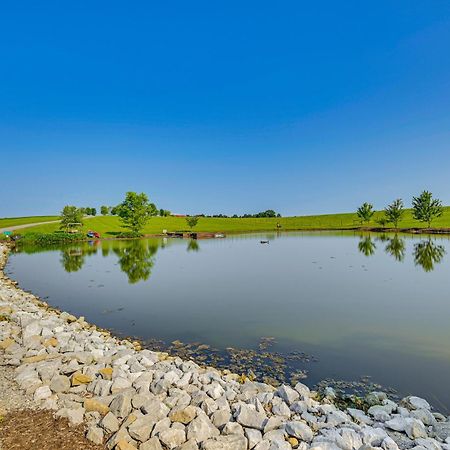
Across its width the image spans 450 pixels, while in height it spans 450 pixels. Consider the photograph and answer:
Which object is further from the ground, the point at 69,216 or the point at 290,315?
the point at 69,216

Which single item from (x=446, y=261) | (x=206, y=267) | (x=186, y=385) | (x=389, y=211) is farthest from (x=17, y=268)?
(x=389, y=211)

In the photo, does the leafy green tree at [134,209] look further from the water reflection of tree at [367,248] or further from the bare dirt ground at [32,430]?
the bare dirt ground at [32,430]

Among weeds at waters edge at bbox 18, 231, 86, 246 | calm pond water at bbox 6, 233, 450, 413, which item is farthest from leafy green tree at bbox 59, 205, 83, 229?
calm pond water at bbox 6, 233, 450, 413

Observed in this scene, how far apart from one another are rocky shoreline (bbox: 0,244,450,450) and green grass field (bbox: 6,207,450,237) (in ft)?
241

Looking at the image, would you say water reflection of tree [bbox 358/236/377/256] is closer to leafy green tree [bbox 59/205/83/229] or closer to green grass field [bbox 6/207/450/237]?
green grass field [bbox 6/207/450/237]

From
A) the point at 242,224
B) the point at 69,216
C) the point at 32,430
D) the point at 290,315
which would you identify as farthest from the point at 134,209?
the point at 32,430

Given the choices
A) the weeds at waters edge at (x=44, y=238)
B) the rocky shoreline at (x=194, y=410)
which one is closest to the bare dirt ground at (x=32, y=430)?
the rocky shoreline at (x=194, y=410)

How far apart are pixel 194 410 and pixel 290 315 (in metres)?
8.95

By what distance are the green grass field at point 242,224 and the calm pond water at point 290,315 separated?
59346mm

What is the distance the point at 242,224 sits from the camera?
118938 millimetres

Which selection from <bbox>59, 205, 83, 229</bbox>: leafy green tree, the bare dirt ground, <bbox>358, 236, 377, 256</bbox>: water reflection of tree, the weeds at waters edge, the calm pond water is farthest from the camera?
<bbox>59, 205, 83, 229</bbox>: leafy green tree

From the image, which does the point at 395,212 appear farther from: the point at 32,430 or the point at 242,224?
the point at 32,430

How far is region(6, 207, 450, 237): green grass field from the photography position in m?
88.7

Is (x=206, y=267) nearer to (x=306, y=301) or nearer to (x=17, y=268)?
(x=306, y=301)
